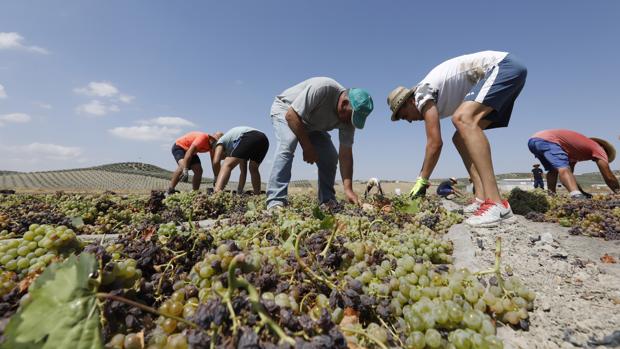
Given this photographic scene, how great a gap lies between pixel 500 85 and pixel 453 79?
0.57 metres

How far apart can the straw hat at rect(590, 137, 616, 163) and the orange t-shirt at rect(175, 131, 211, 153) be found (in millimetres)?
9710

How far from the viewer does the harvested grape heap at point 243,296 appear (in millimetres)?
743

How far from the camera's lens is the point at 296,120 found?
3.99 metres

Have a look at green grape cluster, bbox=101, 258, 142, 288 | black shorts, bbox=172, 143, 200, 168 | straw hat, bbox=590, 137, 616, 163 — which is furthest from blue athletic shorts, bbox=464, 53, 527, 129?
black shorts, bbox=172, 143, 200, 168

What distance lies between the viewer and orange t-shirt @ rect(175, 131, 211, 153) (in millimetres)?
8184

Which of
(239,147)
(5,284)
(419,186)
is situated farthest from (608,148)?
(5,284)

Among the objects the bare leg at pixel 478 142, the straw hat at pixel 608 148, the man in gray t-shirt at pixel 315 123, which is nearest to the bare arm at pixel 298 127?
the man in gray t-shirt at pixel 315 123

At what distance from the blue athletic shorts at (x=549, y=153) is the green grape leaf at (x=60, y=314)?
7.89 metres

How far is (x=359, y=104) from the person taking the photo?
4125mm

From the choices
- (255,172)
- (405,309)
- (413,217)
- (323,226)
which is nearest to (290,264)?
(323,226)

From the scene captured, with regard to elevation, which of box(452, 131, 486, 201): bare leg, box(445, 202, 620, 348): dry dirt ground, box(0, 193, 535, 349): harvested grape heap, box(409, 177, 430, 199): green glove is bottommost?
box(445, 202, 620, 348): dry dirt ground

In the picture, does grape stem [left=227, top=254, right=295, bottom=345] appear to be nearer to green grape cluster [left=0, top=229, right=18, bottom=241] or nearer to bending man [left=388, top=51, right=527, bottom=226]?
green grape cluster [left=0, top=229, right=18, bottom=241]

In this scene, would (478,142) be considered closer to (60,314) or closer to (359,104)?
(359,104)

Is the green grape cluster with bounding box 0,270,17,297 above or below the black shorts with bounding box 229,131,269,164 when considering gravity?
below
